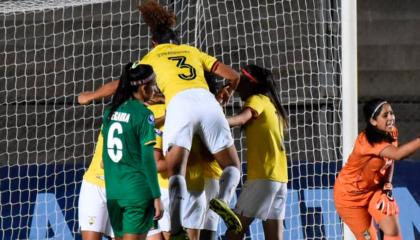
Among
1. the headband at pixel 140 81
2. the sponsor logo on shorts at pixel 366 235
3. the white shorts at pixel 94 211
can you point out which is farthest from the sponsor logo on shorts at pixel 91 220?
the sponsor logo on shorts at pixel 366 235

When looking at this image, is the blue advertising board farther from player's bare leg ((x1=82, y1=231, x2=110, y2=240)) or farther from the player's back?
the player's back

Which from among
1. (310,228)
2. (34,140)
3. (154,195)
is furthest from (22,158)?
(154,195)

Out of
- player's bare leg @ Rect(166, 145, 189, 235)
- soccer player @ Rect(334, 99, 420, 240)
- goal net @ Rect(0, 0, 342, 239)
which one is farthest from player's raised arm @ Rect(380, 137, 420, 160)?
goal net @ Rect(0, 0, 342, 239)

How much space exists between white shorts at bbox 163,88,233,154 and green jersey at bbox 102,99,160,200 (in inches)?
29.1

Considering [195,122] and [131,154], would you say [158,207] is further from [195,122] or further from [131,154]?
[195,122]

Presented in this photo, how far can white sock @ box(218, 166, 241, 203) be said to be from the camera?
7078mm

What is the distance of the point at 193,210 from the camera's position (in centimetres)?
727

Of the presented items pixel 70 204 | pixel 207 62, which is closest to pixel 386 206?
pixel 207 62

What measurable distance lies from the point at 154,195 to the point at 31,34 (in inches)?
158

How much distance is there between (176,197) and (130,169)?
0.76 m

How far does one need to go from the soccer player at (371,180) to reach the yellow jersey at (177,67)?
49.2 inches

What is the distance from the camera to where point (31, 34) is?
32.2 ft

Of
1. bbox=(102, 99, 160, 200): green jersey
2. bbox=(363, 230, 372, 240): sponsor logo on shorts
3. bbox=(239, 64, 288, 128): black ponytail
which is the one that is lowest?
bbox=(363, 230, 372, 240): sponsor logo on shorts

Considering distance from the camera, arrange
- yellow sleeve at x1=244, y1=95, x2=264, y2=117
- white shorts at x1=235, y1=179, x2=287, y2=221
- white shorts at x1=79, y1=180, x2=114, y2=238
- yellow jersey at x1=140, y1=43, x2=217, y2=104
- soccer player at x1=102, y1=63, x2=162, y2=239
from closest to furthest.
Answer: soccer player at x1=102, y1=63, x2=162, y2=239 → white shorts at x1=79, y1=180, x2=114, y2=238 → yellow jersey at x1=140, y1=43, x2=217, y2=104 → yellow sleeve at x1=244, y1=95, x2=264, y2=117 → white shorts at x1=235, y1=179, x2=287, y2=221
